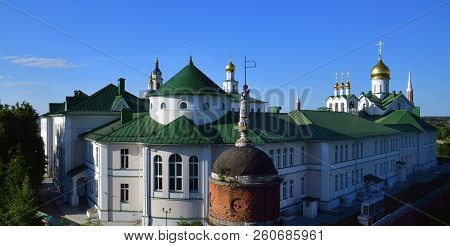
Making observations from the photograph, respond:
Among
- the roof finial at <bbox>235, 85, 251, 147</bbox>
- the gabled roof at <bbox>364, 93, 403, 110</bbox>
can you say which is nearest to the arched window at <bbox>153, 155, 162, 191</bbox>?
the roof finial at <bbox>235, 85, 251, 147</bbox>

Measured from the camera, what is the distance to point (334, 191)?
2950 cm

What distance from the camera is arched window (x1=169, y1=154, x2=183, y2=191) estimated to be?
23.6m

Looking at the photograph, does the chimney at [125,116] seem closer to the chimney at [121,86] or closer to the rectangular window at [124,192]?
the rectangular window at [124,192]

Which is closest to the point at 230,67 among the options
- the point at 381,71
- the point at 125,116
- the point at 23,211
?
the point at 381,71

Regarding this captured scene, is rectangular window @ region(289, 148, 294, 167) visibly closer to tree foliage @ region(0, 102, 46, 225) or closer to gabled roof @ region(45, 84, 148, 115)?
gabled roof @ region(45, 84, 148, 115)

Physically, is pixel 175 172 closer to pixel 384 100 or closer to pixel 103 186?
pixel 103 186

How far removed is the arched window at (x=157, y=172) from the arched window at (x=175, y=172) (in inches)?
27.0

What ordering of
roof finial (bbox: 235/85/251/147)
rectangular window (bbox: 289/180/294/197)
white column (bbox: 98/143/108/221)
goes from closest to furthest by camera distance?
roof finial (bbox: 235/85/251/147), white column (bbox: 98/143/108/221), rectangular window (bbox: 289/180/294/197)

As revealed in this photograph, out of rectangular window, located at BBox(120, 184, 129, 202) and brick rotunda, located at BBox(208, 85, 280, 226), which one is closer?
brick rotunda, located at BBox(208, 85, 280, 226)

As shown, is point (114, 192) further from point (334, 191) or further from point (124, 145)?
point (334, 191)

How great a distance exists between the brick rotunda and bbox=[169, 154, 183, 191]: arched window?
44.2 feet

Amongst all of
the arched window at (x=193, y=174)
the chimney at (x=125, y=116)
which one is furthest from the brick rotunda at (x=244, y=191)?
the chimney at (x=125, y=116)

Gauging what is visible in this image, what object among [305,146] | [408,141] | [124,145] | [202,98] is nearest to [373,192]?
[305,146]

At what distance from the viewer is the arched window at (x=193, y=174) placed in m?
23.7
